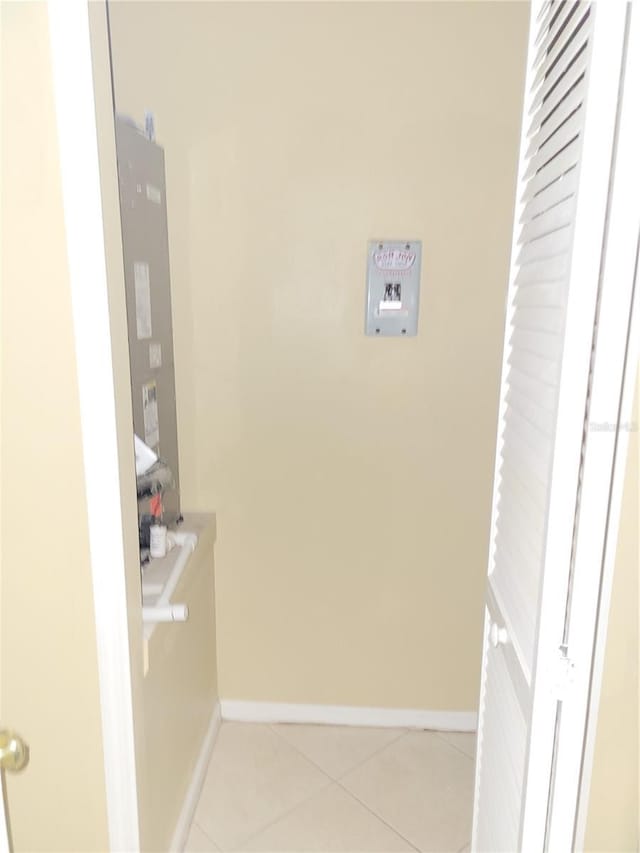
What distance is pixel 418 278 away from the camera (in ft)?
6.72

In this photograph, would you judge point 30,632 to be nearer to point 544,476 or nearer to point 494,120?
point 544,476

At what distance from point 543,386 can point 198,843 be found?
5.84 ft

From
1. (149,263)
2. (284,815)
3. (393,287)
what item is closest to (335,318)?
(393,287)

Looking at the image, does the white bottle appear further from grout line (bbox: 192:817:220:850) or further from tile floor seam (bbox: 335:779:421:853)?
tile floor seam (bbox: 335:779:421:853)

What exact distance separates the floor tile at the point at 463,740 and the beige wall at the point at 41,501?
1.47 meters

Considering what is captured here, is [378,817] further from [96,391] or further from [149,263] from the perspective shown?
[149,263]

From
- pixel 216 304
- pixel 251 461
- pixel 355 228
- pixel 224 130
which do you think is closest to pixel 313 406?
pixel 251 461

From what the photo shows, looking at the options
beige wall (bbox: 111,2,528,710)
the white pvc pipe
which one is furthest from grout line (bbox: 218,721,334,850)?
the white pvc pipe

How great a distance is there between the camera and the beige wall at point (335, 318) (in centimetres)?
193

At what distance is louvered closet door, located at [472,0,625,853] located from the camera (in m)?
0.73

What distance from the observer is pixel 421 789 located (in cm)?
212

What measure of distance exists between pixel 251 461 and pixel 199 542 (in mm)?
359

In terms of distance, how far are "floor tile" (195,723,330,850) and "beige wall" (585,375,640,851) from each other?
4.48 ft

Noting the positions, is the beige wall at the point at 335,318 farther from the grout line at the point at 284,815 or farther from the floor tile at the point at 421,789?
the grout line at the point at 284,815
